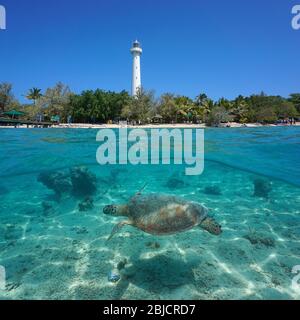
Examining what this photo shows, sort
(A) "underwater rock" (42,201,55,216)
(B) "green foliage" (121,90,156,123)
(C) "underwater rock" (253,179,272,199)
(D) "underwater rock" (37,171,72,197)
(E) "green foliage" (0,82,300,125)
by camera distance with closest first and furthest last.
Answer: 1. (A) "underwater rock" (42,201,55,216)
2. (C) "underwater rock" (253,179,272,199)
3. (D) "underwater rock" (37,171,72,197)
4. (B) "green foliage" (121,90,156,123)
5. (E) "green foliage" (0,82,300,125)

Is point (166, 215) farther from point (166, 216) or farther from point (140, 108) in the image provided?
point (140, 108)

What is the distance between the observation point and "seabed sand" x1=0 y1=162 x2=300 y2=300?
619 cm

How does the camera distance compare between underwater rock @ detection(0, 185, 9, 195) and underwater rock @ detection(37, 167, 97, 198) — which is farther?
underwater rock @ detection(0, 185, 9, 195)

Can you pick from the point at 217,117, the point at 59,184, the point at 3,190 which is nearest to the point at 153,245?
the point at 59,184

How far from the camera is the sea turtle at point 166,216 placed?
5.59 meters

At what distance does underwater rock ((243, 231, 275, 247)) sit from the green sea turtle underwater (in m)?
3.68

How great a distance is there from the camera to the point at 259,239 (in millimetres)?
8820

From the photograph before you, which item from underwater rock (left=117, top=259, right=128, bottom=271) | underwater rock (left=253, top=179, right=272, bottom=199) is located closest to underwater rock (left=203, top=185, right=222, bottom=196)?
underwater rock (left=253, top=179, right=272, bottom=199)

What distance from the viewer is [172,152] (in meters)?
23.1

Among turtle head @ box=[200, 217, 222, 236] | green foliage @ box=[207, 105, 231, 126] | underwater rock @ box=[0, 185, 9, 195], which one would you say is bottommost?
underwater rock @ box=[0, 185, 9, 195]

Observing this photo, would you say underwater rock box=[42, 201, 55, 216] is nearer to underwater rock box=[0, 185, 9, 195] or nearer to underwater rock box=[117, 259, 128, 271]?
underwater rock box=[0, 185, 9, 195]

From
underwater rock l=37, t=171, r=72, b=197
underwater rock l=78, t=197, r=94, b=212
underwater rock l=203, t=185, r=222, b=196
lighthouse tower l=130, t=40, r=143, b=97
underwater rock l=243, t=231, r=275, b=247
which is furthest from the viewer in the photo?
lighthouse tower l=130, t=40, r=143, b=97

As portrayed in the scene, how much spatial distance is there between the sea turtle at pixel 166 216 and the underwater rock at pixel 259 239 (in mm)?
3712

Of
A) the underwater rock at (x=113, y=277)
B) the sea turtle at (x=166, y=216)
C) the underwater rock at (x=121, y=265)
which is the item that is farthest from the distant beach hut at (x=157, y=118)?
the sea turtle at (x=166, y=216)
